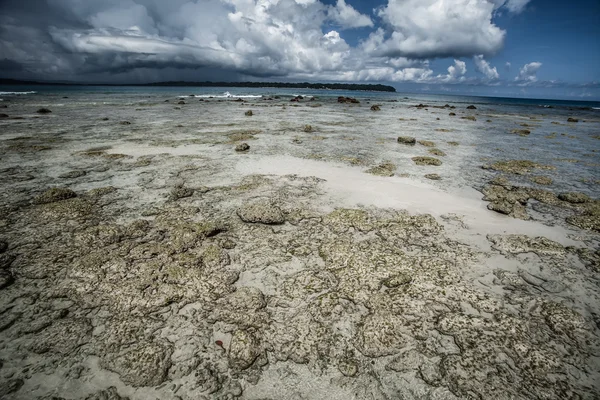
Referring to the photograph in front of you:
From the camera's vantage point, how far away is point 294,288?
13.7 feet

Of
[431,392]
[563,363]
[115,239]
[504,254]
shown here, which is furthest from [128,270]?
[504,254]

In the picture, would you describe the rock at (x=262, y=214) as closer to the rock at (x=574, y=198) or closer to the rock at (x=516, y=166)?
the rock at (x=574, y=198)

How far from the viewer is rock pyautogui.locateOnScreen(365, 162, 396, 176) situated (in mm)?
9375

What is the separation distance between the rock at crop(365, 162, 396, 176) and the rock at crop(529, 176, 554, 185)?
4608 millimetres

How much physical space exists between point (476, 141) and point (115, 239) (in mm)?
18872

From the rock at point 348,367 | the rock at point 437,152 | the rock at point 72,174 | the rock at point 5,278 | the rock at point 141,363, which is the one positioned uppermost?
the rock at point 72,174

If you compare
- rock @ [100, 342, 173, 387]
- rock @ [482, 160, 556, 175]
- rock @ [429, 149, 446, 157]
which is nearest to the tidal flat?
rock @ [100, 342, 173, 387]

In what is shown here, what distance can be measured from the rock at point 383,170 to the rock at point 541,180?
4.61 m

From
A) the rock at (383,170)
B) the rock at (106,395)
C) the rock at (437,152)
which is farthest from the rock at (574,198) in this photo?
the rock at (106,395)

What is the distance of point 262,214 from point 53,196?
511 cm

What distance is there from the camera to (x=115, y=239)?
5.20 metres

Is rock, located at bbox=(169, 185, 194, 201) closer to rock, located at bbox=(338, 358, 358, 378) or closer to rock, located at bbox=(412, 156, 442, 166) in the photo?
rock, located at bbox=(338, 358, 358, 378)

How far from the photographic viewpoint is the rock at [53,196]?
6441 mm

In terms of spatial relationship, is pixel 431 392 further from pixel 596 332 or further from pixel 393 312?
pixel 596 332
